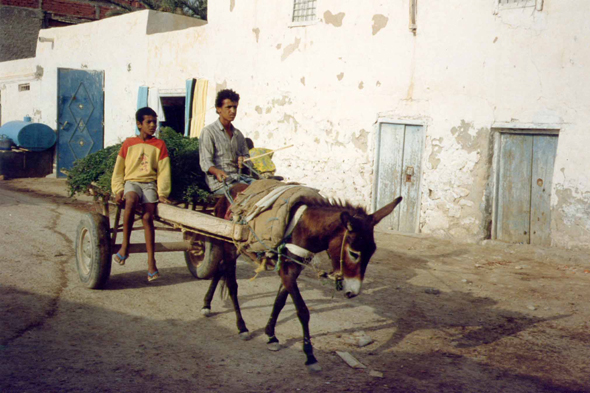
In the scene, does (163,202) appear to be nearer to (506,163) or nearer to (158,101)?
(506,163)

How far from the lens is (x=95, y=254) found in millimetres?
5258

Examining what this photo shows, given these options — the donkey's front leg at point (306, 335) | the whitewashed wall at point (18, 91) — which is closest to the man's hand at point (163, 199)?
the donkey's front leg at point (306, 335)

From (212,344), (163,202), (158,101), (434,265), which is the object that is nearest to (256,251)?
(212,344)

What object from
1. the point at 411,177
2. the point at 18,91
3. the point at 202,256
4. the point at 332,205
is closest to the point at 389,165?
the point at 411,177

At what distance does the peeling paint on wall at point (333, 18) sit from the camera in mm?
10688

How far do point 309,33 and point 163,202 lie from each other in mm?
7162

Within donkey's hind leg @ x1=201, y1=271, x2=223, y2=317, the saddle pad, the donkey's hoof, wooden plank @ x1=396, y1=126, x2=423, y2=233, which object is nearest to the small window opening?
wooden plank @ x1=396, y1=126, x2=423, y2=233

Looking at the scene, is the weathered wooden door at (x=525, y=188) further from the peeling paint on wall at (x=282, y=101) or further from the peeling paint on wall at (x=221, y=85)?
the peeling paint on wall at (x=221, y=85)

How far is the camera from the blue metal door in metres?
15.3

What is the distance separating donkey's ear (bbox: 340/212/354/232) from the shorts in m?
2.39

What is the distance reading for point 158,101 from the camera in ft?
47.0

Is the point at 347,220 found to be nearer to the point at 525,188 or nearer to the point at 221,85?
the point at 525,188

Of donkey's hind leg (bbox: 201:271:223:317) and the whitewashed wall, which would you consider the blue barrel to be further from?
donkey's hind leg (bbox: 201:271:223:317)

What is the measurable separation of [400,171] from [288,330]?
6013 millimetres
